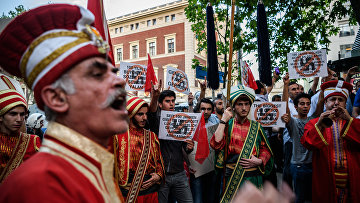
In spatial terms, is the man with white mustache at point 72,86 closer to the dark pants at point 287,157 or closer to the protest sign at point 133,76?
the protest sign at point 133,76

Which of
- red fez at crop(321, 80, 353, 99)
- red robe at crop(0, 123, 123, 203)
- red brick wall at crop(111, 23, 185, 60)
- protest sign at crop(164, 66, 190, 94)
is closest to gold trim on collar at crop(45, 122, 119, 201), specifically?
red robe at crop(0, 123, 123, 203)

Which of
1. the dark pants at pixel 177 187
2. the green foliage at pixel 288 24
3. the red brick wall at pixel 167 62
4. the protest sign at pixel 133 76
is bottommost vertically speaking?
the dark pants at pixel 177 187

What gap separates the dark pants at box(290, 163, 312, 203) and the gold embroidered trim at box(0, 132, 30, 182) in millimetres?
4155

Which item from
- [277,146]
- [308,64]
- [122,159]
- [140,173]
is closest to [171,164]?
[140,173]

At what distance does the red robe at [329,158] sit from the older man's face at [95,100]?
10.8ft

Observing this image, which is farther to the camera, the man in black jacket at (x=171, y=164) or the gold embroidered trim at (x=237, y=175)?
the man in black jacket at (x=171, y=164)

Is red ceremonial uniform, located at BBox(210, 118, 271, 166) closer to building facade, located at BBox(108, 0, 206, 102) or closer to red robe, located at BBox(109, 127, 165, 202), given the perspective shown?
red robe, located at BBox(109, 127, 165, 202)

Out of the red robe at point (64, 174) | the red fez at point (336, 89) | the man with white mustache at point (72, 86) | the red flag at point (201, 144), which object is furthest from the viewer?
the red flag at point (201, 144)

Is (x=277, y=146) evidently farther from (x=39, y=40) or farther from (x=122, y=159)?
(x=39, y=40)

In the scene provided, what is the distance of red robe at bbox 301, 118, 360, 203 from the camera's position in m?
3.44

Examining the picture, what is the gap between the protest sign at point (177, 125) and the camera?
3.89 metres

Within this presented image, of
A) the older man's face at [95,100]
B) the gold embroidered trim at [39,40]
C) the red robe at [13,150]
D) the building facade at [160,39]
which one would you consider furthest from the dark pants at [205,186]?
the building facade at [160,39]

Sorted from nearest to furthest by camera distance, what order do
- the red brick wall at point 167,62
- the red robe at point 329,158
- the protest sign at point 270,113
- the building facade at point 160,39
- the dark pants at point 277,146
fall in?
the red robe at point 329,158
the protest sign at point 270,113
the dark pants at point 277,146
the building facade at point 160,39
the red brick wall at point 167,62

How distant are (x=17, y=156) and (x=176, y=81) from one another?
10.8ft
